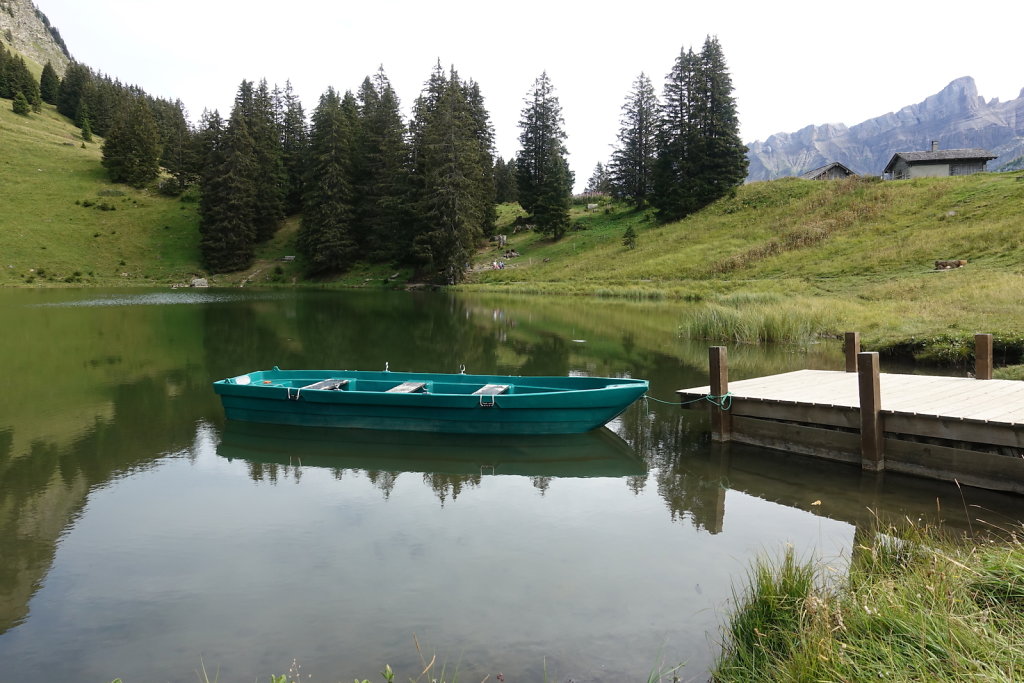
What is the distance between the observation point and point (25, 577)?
6.55m

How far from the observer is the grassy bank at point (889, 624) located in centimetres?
350

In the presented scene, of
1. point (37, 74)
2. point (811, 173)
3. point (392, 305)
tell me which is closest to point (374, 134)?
point (392, 305)

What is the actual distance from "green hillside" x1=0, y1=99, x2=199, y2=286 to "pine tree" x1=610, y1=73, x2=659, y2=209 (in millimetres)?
47005

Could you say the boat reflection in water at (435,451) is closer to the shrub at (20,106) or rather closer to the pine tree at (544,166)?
the pine tree at (544,166)

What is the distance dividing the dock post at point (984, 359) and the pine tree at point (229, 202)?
65.4 m

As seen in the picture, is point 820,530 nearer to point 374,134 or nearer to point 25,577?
point 25,577

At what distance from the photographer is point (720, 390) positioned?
11242 mm

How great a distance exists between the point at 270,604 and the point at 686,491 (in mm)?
5605

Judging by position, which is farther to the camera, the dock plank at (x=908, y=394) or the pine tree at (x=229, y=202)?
the pine tree at (x=229, y=202)

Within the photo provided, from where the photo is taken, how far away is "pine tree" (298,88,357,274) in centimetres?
6388

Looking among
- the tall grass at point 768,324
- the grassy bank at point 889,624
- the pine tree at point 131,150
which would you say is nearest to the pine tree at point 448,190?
the tall grass at point 768,324

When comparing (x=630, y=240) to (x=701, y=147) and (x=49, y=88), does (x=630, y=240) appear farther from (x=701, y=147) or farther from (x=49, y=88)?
(x=49, y=88)

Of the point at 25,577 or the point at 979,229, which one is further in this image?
the point at 979,229

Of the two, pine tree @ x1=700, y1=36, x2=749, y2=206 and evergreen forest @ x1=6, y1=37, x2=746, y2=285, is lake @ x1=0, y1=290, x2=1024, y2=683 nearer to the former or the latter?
evergreen forest @ x1=6, y1=37, x2=746, y2=285
